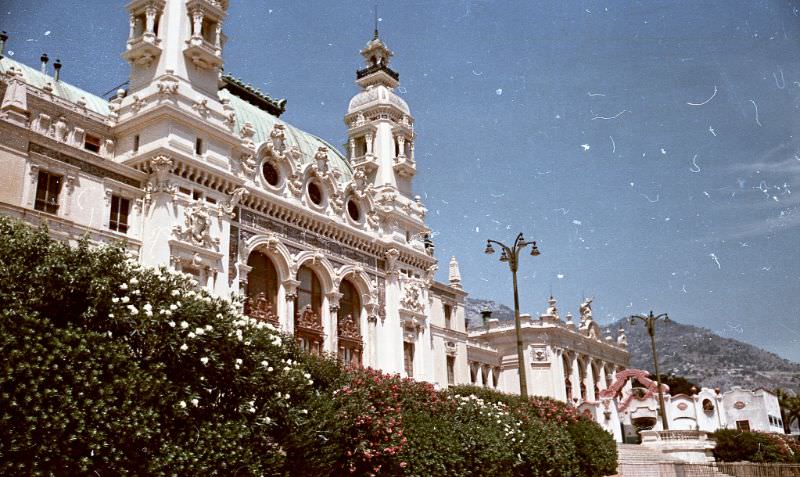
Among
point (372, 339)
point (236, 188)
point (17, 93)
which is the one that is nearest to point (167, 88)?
point (236, 188)

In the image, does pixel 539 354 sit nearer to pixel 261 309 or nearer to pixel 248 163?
pixel 261 309

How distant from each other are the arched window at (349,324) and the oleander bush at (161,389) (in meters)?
19.9

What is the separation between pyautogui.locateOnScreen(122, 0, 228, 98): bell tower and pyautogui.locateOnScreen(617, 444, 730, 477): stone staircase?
99.3ft

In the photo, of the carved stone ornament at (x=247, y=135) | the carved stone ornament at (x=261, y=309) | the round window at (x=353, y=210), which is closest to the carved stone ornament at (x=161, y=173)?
the carved stone ornament at (x=247, y=135)

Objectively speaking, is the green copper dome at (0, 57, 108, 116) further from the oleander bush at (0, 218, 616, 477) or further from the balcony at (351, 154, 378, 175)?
the oleander bush at (0, 218, 616, 477)

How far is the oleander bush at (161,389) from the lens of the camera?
49.4ft

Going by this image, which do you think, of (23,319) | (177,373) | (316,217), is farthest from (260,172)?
(23,319)

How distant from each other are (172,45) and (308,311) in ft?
55.7

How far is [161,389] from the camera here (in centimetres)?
1756

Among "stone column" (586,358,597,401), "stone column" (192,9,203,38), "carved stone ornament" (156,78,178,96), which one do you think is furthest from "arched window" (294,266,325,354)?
"stone column" (586,358,597,401)

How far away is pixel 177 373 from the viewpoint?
61.4ft

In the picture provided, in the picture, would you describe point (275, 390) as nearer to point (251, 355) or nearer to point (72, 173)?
point (251, 355)

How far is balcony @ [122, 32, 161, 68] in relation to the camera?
1531 inches

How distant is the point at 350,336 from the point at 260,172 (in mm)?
12272
